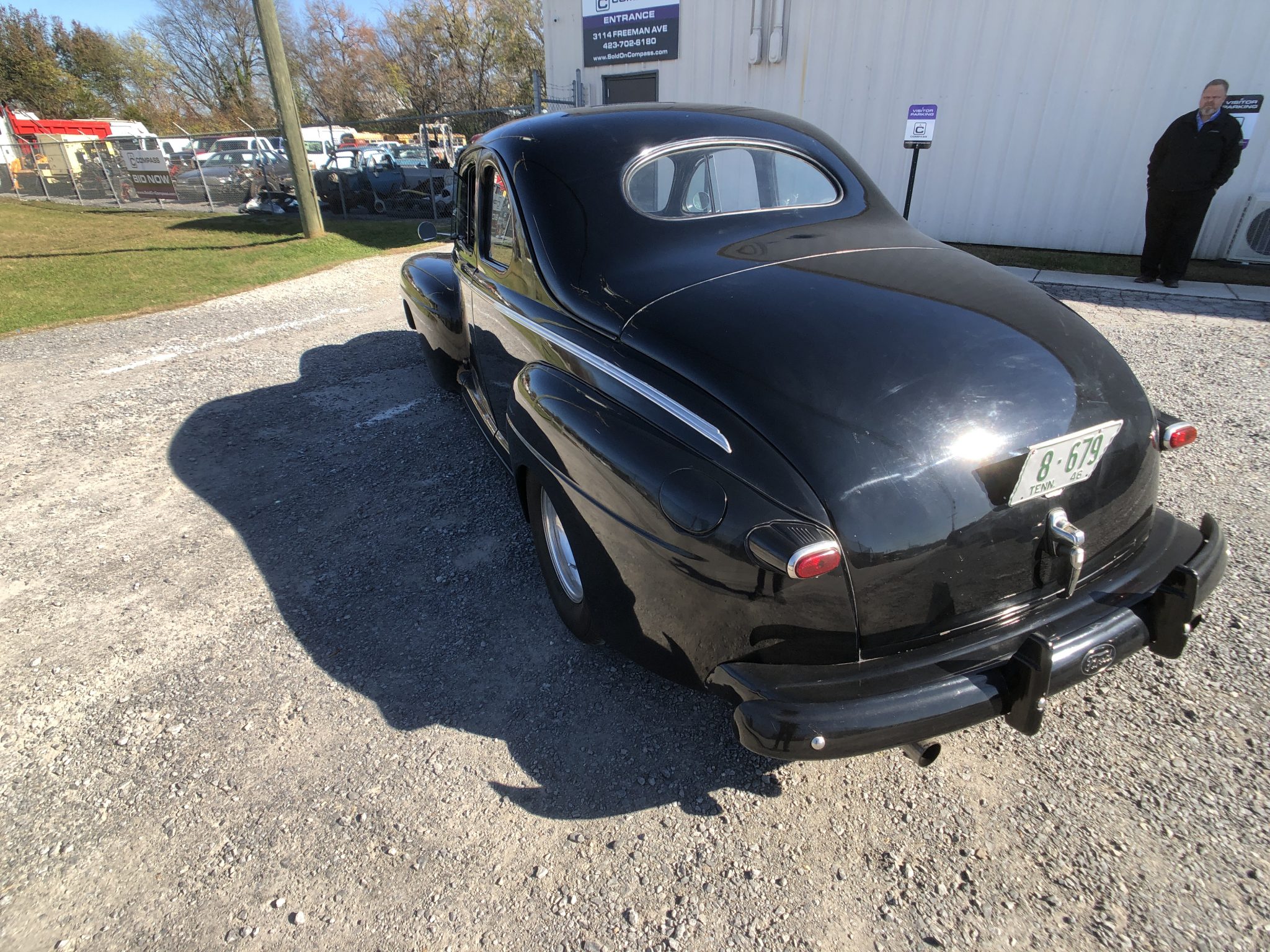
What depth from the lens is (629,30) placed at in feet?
39.7

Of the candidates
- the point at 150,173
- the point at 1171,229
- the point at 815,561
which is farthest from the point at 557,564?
the point at 150,173

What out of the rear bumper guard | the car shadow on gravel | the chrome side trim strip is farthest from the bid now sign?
the rear bumper guard

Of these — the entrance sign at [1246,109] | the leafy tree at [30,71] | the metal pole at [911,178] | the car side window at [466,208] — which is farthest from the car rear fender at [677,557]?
the leafy tree at [30,71]

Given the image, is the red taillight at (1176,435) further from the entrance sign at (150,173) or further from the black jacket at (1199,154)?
the entrance sign at (150,173)

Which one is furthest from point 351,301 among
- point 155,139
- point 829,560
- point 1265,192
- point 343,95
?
point 343,95

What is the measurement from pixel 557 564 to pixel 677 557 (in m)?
1.02

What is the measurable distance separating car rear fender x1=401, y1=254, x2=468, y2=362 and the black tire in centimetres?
4

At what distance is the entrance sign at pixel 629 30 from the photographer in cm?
1170

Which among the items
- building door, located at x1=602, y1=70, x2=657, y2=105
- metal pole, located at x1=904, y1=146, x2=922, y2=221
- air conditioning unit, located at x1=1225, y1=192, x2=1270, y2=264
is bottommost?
air conditioning unit, located at x1=1225, y1=192, x2=1270, y2=264

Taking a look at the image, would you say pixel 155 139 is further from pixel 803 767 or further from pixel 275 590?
A: pixel 803 767

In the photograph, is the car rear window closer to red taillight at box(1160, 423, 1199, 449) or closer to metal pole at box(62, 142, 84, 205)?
red taillight at box(1160, 423, 1199, 449)

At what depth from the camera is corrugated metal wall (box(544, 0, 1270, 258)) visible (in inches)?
337

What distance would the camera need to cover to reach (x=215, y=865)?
189 cm

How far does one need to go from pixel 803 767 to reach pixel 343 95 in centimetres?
5497
